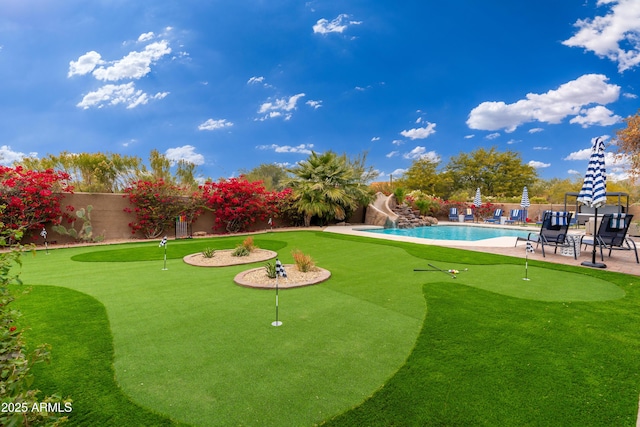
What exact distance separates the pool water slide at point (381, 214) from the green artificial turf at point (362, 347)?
32.8 ft

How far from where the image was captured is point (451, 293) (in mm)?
4379

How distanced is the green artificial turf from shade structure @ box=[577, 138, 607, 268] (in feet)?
4.30

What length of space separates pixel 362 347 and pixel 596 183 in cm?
666

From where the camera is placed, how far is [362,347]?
2.80 metres

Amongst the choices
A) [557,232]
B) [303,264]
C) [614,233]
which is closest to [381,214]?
[557,232]

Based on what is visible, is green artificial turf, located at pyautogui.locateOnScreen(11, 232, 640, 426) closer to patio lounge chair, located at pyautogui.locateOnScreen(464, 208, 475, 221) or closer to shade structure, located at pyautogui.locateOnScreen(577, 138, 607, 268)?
shade structure, located at pyautogui.locateOnScreen(577, 138, 607, 268)

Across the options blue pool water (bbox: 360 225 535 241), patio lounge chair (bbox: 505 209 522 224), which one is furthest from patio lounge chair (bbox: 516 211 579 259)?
patio lounge chair (bbox: 505 209 522 224)

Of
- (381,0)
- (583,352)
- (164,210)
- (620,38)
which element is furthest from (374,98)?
(583,352)

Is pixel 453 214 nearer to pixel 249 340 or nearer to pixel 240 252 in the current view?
pixel 240 252

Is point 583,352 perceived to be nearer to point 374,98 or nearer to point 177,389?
point 177,389

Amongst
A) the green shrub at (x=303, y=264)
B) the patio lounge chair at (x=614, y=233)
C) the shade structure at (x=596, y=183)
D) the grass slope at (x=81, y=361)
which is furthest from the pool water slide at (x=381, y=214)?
the grass slope at (x=81, y=361)

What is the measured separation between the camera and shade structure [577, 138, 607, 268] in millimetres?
5992

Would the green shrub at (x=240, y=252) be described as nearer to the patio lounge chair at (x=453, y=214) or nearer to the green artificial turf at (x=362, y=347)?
the green artificial turf at (x=362, y=347)

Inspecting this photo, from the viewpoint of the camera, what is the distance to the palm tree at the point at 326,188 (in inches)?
550
